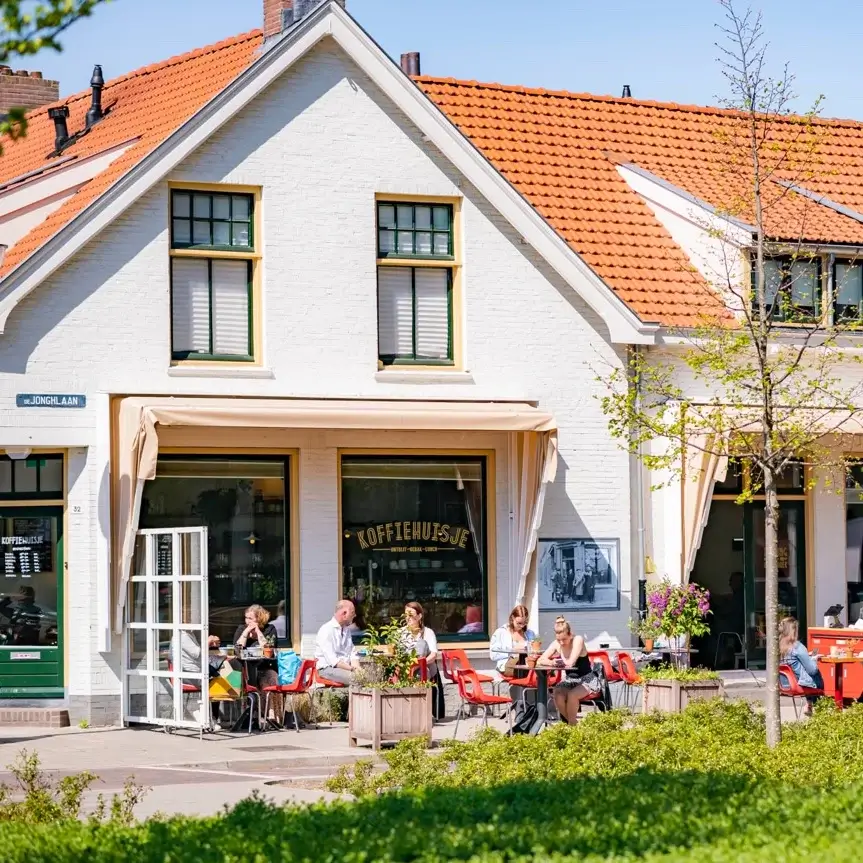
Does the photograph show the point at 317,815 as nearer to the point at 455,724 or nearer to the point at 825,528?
the point at 455,724

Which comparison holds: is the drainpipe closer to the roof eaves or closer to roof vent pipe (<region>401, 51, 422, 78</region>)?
the roof eaves

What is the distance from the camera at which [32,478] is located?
66.7 feet

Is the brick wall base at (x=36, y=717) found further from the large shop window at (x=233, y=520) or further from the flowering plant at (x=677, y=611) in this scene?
the flowering plant at (x=677, y=611)

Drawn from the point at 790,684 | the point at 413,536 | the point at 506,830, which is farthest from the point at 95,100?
the point at 506,830

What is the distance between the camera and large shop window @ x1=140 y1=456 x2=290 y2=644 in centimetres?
2078

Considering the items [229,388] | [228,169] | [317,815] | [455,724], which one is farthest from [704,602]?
[317,815]

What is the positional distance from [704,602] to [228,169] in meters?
7.70

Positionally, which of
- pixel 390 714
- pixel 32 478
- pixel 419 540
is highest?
pixel 32 478

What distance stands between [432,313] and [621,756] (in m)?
10.4

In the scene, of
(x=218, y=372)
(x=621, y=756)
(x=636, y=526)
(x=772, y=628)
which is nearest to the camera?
(x=621, y=756)

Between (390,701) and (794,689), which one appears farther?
(794,689)

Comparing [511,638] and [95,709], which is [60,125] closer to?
[95,709]

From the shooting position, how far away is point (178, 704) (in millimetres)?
19281

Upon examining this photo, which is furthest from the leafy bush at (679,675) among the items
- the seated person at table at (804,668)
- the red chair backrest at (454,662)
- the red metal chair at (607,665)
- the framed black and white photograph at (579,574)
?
the framed black and white photograph at (579,574)
